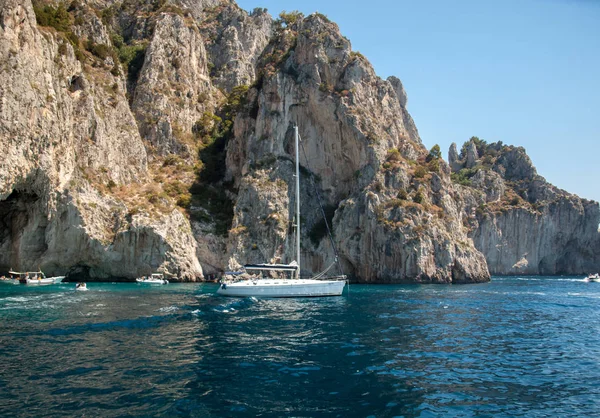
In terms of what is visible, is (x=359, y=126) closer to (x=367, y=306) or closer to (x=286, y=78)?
(x=286, y=78)

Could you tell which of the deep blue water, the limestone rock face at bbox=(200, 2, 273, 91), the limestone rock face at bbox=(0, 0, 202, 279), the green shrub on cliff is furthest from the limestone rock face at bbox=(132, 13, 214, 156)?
the deep blue water

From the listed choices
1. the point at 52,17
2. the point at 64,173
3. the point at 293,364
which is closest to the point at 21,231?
the point at 64,173

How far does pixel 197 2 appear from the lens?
143m

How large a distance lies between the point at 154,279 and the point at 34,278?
16.1 meters

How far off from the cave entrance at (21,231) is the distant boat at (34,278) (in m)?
1.97

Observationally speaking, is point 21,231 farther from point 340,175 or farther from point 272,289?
point 340,175

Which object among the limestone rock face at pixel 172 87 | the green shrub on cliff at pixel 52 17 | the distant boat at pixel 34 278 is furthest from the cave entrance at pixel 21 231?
the limestone rock face at pixel 172 87

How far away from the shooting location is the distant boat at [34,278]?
58406 millimetres

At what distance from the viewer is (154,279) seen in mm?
65312

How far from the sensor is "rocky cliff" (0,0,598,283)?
6250 centimetres

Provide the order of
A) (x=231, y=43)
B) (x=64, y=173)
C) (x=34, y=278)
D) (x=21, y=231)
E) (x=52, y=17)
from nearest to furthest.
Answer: (x=34, y=278) → (x=64, y=173) → (x=21, y=231) → (x=52, y=17) → (x=231, y=43)

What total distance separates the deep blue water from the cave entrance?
122 ft

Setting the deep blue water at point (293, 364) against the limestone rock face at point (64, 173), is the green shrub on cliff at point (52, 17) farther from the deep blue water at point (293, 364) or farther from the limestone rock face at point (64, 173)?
the deep blue water at point (293, 364)

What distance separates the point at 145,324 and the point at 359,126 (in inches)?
Answer: 2576
